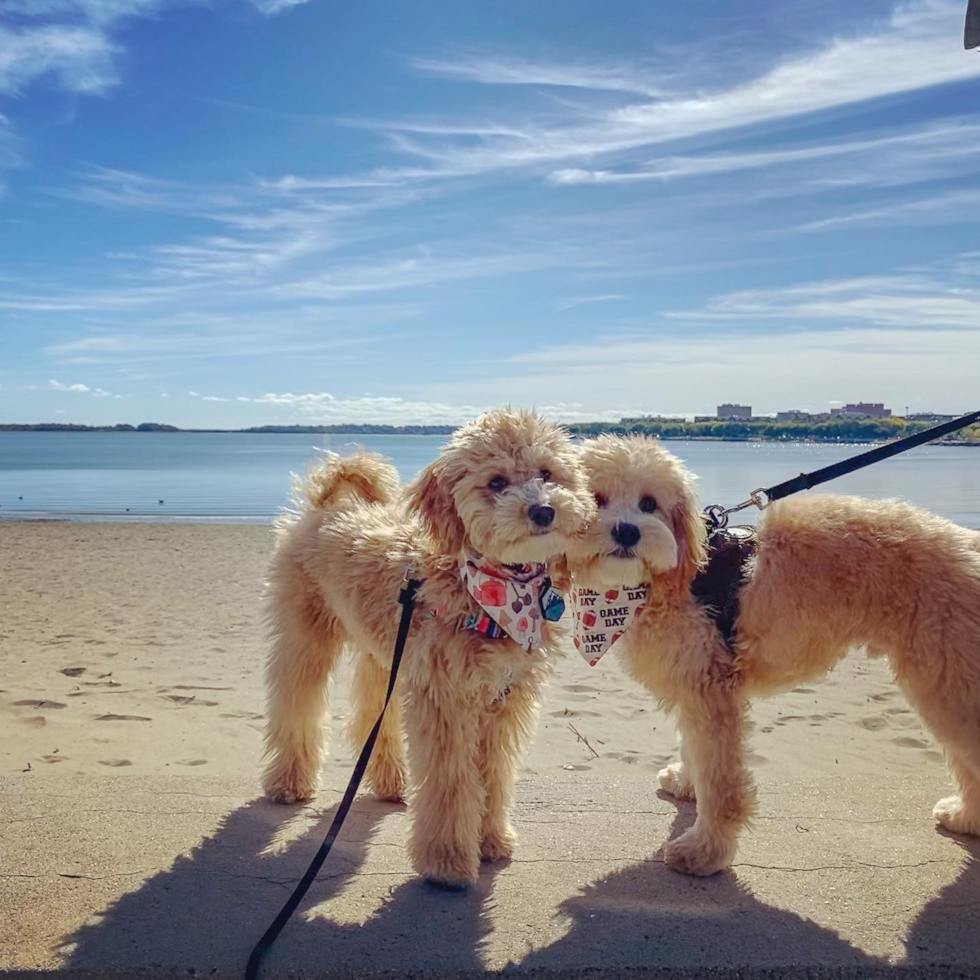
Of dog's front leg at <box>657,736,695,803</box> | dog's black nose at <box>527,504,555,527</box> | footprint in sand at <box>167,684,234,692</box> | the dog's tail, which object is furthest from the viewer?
footprint in sand at <box>167,684,234,692</box>

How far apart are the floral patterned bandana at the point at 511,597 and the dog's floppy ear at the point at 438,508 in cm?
9

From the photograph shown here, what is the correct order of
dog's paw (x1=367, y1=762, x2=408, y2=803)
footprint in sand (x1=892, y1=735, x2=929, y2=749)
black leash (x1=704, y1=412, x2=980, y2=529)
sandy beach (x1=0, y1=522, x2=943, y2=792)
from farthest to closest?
footprint in sand (x1=892, y1=735, x2=929, y2=749)
sandy beach (x1=0, y1=522, x2=943, y2=792)
dog's paw (x1=367, y1=762, x2=408, y2=803)
black leash (x1=704, y1=412, x2=980, y2=529)

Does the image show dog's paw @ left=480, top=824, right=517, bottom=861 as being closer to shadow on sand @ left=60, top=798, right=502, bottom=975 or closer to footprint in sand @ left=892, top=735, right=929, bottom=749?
shadow on sand @ left=60, top=798, right=502, bottom=975

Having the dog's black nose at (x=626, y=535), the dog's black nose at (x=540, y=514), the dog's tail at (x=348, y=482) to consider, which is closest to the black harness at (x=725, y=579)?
the dog's black nose at (x=626, y=535)

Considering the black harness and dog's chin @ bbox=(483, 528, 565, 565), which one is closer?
dog's chin @ bbox=(483, 528, 565, 565)

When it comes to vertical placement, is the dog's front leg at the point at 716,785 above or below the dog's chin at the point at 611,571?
below

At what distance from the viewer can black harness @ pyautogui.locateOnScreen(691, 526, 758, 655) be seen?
12.9 feet

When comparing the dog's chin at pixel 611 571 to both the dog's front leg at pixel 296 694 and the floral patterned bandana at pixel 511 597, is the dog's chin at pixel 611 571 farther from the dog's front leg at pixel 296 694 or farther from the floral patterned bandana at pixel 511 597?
the dog's front leg at pixel 296 694

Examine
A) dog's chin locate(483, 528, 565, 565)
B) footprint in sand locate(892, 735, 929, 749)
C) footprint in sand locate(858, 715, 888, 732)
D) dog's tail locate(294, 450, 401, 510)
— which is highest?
dog's tail locate(294, 450, 401, 510)

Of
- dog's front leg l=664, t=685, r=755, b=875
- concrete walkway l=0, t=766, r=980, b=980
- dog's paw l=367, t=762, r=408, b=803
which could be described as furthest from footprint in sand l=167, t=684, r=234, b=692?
dog's front leg l=664, t=685, r=755, b=875

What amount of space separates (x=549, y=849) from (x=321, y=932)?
1.21 m

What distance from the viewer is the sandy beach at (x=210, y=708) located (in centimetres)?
599

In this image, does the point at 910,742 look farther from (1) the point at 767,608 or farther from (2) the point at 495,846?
(2) the point at 495,846

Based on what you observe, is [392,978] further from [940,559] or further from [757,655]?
[940,559]
